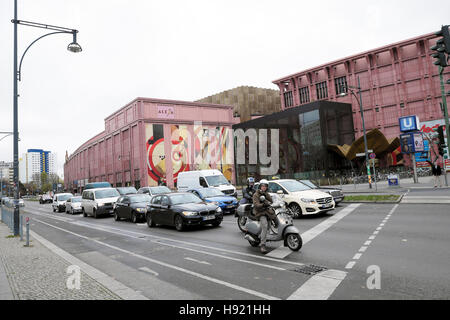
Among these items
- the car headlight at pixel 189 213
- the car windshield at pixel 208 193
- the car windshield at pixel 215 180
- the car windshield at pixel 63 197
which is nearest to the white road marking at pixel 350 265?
the car headlight at pixel 189 213

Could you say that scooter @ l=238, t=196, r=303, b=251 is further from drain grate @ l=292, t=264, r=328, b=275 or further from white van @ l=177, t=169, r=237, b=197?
white van @ l=177, t=169, r=237, b=197

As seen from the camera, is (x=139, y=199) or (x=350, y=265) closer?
(x=350, y=265)

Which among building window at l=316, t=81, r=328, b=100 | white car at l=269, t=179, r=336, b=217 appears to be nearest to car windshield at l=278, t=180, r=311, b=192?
white car at l=269, t=179, r=336, b=217

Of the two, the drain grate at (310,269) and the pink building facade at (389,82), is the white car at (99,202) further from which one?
the pink building facade at (389,82)

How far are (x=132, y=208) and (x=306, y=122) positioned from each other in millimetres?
38189

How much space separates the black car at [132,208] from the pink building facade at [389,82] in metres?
49.2

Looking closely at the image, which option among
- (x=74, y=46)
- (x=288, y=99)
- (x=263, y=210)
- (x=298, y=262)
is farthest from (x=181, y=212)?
(x=288, y=99)

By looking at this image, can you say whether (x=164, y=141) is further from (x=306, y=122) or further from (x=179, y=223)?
(x=179, y=223)

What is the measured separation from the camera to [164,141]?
7000 cm

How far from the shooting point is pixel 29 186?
481 ft

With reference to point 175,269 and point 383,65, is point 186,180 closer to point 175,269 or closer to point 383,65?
point 175,269

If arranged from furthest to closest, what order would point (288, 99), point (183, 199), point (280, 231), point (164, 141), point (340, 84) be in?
point (288, 99) → point (164, 141) → point (340, 84) → point (183, 199) → point (280, 231)

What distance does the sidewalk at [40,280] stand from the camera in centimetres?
493

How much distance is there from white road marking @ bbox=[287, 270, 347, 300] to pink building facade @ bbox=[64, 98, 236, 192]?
198 feet
